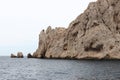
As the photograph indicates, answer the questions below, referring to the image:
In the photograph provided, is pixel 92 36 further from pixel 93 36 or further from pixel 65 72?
pixel 65 72

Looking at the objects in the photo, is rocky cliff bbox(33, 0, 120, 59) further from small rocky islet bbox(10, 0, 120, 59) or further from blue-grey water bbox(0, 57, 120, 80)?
blue-grey water bbox(0, 57, 120, 80)

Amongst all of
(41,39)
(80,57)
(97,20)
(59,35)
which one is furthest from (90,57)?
(41,39)

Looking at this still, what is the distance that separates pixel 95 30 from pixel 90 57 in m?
11.2

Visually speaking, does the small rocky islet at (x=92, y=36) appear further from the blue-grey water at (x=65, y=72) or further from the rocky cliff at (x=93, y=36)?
the blue-grey water at (x=65, y=72)

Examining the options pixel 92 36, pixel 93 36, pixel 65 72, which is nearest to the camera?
pixel 65 72

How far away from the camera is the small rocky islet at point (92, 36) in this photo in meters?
123

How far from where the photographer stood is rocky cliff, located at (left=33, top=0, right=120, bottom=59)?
123188 mm

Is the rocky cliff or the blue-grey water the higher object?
the rocky cliff

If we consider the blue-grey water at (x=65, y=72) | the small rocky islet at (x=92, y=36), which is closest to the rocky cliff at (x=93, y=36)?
the small rocky islet at (x=92, y=36)

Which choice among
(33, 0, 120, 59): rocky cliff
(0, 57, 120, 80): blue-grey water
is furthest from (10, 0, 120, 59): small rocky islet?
(0, 57, 120, 80): blue-grey water

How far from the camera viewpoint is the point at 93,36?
126688 millimetres

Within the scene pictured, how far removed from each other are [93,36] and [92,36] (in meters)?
0.52

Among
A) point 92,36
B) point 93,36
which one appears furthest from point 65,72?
point 92,36

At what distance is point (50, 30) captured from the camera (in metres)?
160
